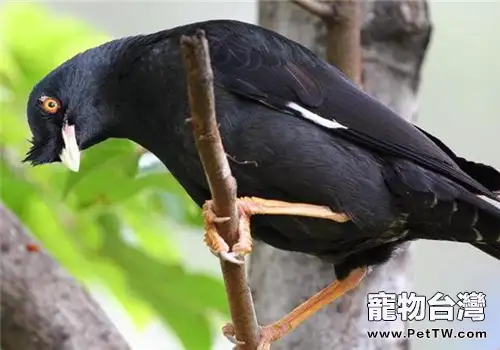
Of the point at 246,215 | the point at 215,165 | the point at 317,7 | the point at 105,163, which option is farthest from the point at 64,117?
the point at 215,165

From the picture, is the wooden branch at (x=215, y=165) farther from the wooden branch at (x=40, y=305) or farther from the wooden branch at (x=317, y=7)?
the wooden branch at (x=317, y=7)

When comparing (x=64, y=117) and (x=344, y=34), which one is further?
(x=344, y=34)

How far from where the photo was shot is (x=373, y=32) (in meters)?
3.11

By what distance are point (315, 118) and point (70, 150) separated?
680mm

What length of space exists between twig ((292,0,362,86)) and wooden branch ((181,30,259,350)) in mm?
1043

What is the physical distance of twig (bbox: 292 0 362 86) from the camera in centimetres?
293

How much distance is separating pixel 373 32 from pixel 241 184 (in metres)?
0.94

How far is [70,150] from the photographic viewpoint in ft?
8.61

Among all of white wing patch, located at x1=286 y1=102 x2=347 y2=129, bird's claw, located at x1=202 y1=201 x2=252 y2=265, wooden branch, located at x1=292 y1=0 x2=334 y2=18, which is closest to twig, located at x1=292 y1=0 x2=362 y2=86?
wooden branch, located at x1=292 y1=0 x2=334 y2=18

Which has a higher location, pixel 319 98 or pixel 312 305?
pixel 319 98

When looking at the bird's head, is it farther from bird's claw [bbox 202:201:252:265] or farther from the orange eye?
bird's claw [bbox 202:201:252:265]

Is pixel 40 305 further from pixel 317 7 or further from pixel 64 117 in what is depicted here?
pixel 317 7

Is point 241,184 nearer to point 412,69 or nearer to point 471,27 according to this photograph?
point 412,69

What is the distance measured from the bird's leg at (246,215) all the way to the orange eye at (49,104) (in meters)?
0.67
